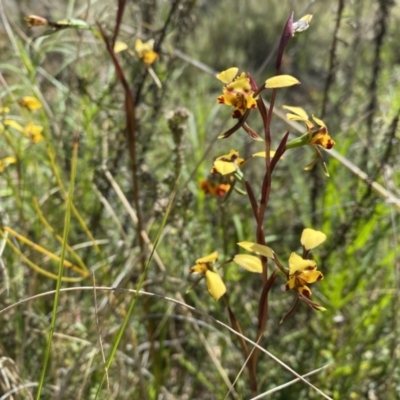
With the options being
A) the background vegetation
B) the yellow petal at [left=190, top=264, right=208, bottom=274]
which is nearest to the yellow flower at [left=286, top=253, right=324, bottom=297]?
the yellow petal at [left=190, top=264, right=208, bottom=274]

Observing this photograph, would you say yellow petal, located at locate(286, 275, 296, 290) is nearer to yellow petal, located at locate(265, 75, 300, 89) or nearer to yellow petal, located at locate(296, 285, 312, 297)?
yellow petal, located at locate(296, 285, 312, 297)

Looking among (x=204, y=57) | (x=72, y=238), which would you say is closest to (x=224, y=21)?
(x=204, y=57)

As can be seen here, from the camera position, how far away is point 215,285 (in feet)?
2.65

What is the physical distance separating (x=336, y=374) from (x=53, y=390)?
0.70 m

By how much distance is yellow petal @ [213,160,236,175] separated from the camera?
786 mm

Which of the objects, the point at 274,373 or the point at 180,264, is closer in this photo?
the point at 274,373

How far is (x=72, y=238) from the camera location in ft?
5.92

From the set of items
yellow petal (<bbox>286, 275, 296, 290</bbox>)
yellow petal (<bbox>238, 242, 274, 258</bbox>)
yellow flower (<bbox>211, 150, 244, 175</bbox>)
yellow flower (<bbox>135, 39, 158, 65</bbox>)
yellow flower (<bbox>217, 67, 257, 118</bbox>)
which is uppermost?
yellow flower (<bbox>217, 67, 257, 118</bbox>)

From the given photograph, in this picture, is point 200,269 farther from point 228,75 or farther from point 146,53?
point 146,53

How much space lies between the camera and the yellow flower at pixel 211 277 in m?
0.79

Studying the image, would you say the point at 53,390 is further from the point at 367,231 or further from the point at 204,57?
the point at 204,57

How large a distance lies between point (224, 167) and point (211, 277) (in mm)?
166

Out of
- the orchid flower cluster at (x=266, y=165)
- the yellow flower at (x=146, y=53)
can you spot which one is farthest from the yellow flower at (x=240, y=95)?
the yellow flower at (x=146, y=53)

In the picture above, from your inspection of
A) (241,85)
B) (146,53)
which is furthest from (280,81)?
(146,53)
